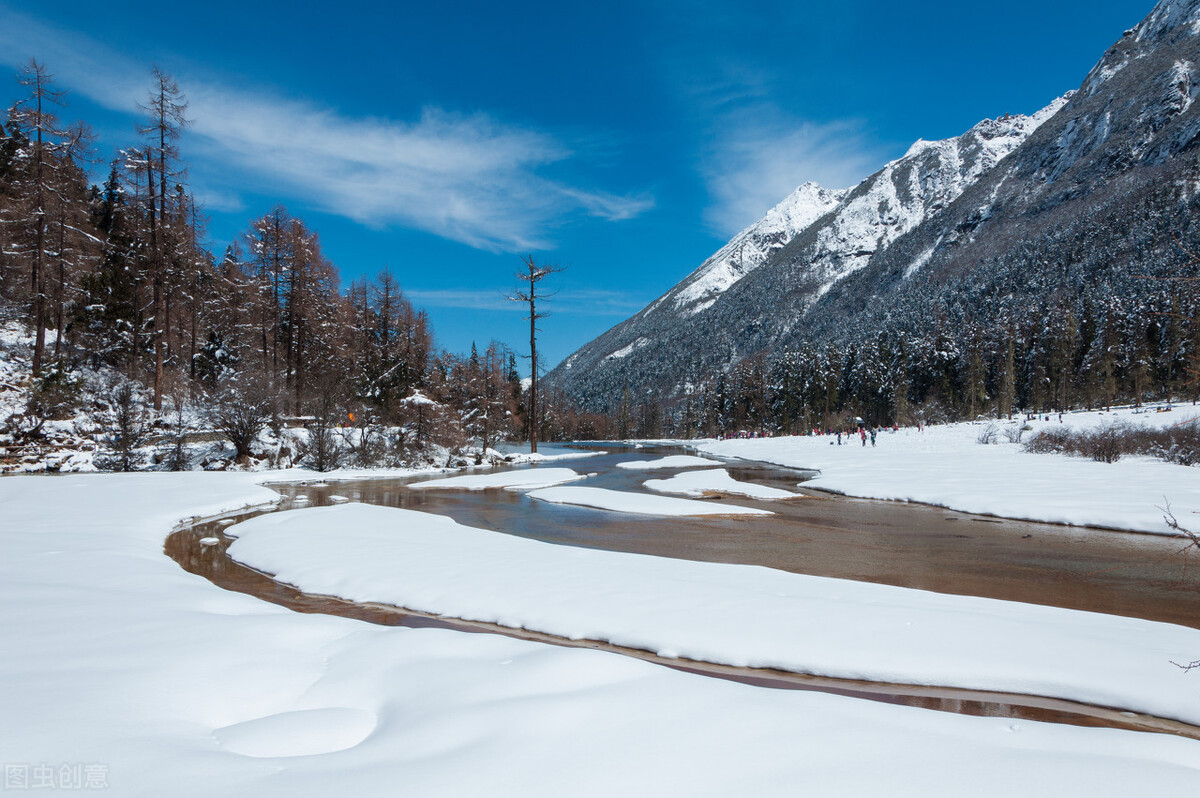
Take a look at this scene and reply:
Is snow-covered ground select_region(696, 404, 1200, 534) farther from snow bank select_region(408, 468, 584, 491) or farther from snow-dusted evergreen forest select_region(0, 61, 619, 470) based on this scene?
snow-dusted evergreen forest select_region(0, 61, 619, 470)

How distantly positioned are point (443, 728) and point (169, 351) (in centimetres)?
3478

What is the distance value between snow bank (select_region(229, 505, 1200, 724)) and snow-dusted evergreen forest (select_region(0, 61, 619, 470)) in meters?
19.1

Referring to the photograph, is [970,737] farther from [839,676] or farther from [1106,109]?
[1106,109]

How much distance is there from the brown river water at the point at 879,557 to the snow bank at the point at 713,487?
42.6 inches

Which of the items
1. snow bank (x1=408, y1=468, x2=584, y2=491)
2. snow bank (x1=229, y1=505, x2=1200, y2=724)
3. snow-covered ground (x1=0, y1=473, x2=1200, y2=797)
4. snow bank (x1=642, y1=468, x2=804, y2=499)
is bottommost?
snow bank (x1=642, y1=468, x2=804, y2=499)

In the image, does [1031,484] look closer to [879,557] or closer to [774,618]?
[879,557]

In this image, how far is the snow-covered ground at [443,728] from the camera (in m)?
2.71

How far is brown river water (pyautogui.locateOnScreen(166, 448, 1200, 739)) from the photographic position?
460 centimetres

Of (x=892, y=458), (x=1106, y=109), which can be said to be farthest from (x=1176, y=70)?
(x=892, y=458)

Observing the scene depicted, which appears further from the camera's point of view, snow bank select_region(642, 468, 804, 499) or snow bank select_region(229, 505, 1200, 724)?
snow bank select_region(642, 468, 804, 499)

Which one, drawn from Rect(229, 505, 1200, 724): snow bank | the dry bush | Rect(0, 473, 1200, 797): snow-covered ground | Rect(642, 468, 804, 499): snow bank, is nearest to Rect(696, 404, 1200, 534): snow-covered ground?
the dry bush

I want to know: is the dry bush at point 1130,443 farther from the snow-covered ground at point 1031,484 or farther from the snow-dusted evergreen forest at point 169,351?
the snow-dusted evergreen forest at point 169,351

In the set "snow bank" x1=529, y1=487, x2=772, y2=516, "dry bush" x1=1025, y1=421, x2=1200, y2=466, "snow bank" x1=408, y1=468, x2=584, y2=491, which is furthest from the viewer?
"dry bush" x1=1025, y1=421, x2=1200, y2=466

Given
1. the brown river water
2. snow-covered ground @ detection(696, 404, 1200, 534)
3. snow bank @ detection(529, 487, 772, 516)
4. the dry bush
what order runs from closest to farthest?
the brown river water → snow-covered ground @ detection(696, 404, 1200, 534) → snow bank @ detection(529, 487, 772, 516) → the dry bush
